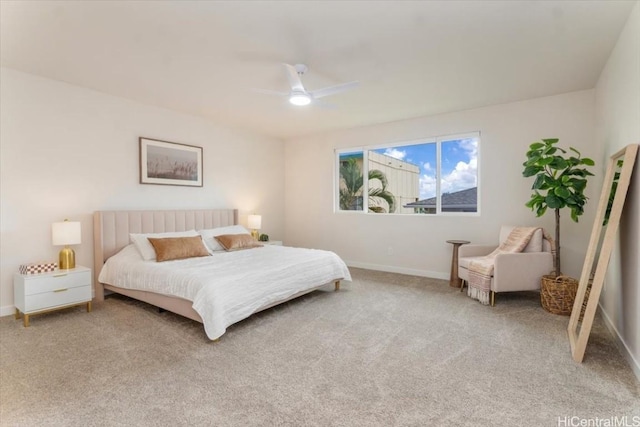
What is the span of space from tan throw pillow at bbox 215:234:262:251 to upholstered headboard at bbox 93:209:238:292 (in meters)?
0.64

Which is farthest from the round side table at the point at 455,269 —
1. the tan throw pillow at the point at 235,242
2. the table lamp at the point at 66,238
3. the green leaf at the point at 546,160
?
the table lamp at the point at 66,238

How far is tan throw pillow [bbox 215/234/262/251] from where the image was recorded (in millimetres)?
4613

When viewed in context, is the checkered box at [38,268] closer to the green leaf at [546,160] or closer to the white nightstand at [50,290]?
the white nightstand at [50,290]

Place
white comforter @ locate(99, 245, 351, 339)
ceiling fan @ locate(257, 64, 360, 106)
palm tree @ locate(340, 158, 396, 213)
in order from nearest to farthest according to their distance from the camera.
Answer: white comforter @ locate(99, 245, 351, 339)
ceiling fan @ locate(257, 64, 360, 106)
palm tree @ locate(340, 158, 396, 213)

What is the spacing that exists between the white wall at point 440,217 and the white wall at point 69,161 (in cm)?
202

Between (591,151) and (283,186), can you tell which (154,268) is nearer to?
(283,186)

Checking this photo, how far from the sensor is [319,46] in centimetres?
288

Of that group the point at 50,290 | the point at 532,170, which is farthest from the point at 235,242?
the point at 532,170

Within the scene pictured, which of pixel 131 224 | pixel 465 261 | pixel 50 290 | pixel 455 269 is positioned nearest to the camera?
pixel 50 290

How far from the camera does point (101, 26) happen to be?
2576 millimetres

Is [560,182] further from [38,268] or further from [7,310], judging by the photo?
[7,310]

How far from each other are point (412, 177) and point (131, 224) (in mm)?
4374

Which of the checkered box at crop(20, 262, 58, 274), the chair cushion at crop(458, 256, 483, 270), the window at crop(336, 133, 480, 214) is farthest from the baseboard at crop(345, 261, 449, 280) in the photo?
the checkered box at crop(20, 262, 58, 274)

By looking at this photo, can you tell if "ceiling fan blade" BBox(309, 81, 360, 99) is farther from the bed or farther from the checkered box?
the checkered box
